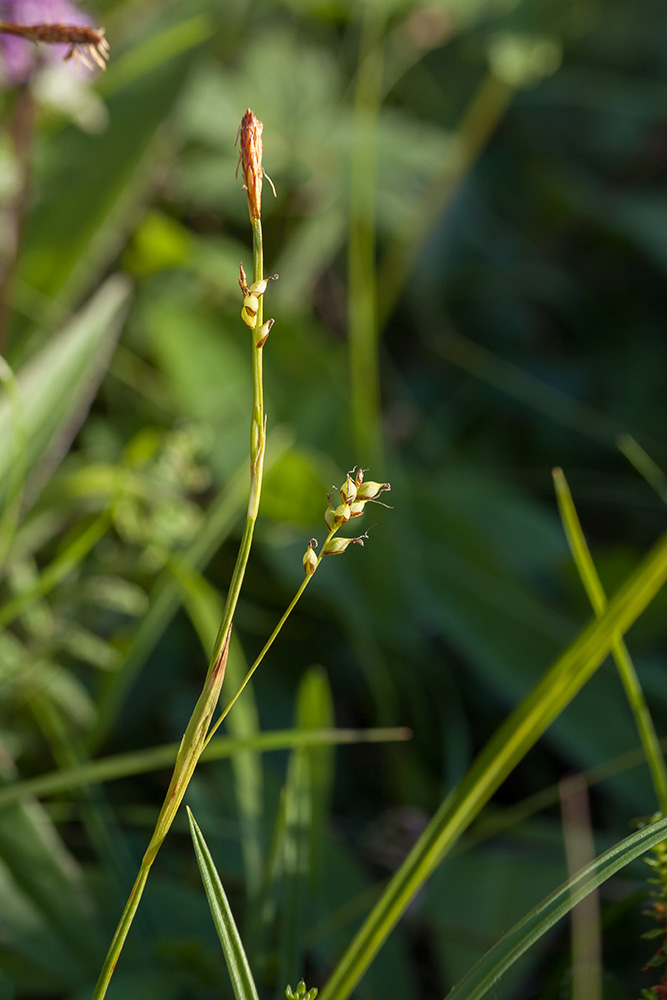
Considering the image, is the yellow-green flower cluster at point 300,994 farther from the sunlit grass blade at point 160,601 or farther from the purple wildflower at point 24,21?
the purple wildflower at point 24,21

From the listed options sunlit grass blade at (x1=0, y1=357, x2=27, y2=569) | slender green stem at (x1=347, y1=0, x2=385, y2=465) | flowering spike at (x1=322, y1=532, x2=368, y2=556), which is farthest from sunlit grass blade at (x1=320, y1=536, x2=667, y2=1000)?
slender green stem at (x1=347, y1=0, x2=385, y2=465)

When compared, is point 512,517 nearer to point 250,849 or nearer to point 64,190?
point 250,849

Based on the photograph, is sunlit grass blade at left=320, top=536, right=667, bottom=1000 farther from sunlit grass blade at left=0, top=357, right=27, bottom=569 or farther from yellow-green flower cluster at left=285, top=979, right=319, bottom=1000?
sunlit grass blade at left=0, top=357, right=27, bottom=569

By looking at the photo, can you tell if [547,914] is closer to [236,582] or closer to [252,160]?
[236,582]

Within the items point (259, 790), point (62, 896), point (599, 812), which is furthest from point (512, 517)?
point (62, 896)

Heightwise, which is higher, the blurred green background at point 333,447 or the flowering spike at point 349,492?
the blurred green background at point 333,447

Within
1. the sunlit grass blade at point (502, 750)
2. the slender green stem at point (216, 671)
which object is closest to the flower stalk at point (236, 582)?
the slender green stem at point (216, 671)

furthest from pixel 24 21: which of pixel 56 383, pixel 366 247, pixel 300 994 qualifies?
pixel 300 994
